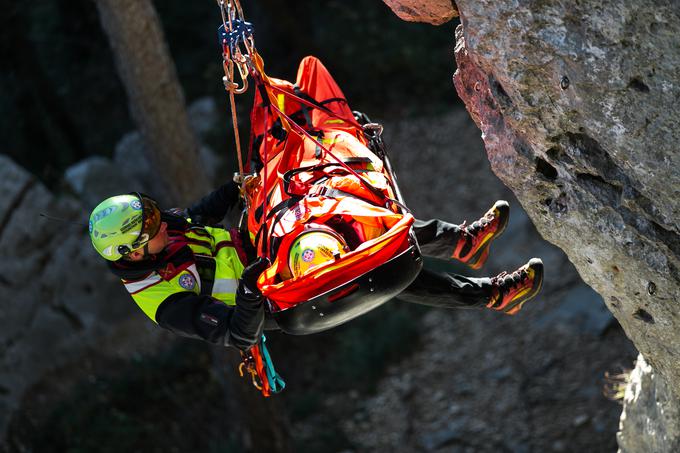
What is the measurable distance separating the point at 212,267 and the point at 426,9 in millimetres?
1677

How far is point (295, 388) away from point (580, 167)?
5.95 metres

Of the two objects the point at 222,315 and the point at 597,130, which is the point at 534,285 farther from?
the point at 222,315

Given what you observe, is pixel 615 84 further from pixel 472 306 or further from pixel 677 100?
pixel 472 306

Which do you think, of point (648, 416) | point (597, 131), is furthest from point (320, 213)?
point (648, 416)

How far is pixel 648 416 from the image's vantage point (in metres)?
4.62

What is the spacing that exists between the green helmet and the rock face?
1606 millimetres

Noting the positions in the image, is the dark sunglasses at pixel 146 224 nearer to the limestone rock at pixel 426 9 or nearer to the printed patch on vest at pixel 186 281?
the printed patch on vest at pixel 186 281

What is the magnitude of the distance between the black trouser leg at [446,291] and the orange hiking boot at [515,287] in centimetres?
5

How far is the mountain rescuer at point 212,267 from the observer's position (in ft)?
13.5

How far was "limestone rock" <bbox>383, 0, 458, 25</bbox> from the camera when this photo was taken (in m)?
3.93

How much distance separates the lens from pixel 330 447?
826 cm

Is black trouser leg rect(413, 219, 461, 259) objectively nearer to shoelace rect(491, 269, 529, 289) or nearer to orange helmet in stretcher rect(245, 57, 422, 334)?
shoelace rect(491, 269, 529, 289)

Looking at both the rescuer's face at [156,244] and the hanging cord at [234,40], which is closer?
the hanging cord at [234,40]

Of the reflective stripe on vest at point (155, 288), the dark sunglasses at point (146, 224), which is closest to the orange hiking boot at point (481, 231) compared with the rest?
the reflective stripe on vest at point (155, 288)
